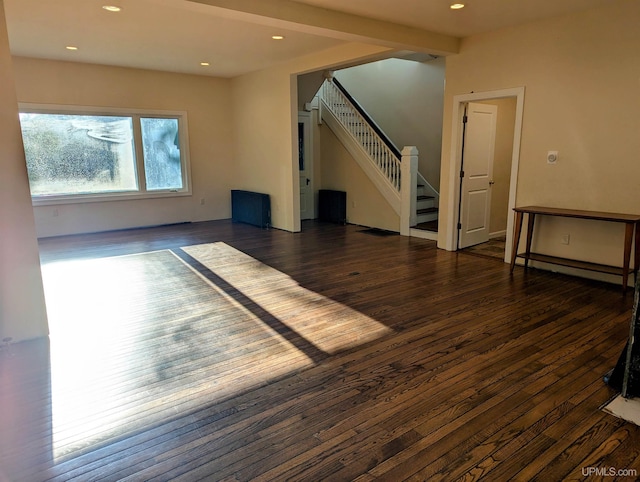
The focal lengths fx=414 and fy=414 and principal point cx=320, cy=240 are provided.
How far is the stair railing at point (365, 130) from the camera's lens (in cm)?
743

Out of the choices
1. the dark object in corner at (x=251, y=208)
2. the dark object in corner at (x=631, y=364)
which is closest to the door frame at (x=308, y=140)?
the dark object in corner at (x=251, y=208)

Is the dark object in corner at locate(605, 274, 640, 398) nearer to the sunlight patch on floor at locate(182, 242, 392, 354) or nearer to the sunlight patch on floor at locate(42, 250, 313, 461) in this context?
the sunlight patch on floor at locate(182, 242, 392, 354)

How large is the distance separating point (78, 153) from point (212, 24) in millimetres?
3992

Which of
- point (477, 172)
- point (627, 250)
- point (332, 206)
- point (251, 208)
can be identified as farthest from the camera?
point (332, 206)

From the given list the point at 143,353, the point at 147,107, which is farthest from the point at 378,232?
the point at 143,353

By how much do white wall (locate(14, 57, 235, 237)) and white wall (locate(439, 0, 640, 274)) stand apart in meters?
5.34

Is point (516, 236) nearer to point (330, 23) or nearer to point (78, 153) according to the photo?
point (330, 23)

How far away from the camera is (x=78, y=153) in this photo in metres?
7.31

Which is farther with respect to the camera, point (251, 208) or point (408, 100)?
point (408, 100)

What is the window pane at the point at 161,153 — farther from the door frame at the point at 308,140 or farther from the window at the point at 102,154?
the door frame at the point at 308,140

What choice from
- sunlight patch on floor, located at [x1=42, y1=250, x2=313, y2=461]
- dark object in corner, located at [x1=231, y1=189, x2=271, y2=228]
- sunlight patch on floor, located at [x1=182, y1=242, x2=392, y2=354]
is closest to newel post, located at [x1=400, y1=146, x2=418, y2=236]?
dark object in corner, located at [x1=231, y1=189, x2=271, y2=228]

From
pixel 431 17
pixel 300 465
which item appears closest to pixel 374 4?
pixel 431 17

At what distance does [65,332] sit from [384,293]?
2944 mm

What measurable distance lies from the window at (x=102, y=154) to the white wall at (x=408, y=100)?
4051 millimetres
